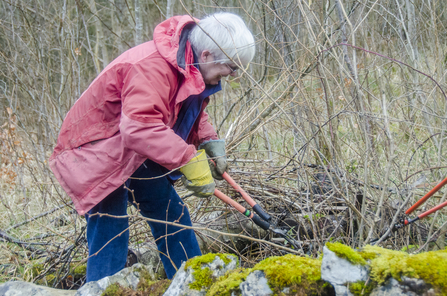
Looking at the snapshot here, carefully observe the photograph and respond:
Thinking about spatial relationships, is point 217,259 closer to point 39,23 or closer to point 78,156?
point 78,156

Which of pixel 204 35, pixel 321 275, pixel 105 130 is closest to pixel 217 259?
pixel 321 275

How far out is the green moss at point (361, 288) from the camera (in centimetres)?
108

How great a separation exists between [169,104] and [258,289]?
1.12 metres

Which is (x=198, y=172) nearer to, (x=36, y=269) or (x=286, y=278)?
(x=286, y=278)

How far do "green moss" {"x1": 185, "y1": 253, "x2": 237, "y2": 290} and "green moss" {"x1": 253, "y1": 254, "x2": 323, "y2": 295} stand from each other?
0.26 metres

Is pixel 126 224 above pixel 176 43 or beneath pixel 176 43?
beneath

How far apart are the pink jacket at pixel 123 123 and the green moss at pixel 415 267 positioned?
107 centimetres

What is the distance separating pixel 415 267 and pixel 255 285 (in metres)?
0.55

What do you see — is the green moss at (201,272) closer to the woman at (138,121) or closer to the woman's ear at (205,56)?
the woman at (138,121)

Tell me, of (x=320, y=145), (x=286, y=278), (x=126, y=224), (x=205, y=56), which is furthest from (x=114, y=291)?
(x=320, y=145)

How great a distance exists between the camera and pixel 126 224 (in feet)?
6.65

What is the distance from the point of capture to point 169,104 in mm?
1863

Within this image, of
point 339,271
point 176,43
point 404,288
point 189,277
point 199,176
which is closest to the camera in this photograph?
point 404,288

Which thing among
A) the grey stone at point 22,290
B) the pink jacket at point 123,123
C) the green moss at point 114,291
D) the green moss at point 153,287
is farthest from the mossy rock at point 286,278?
the grey stone at point 22,290
